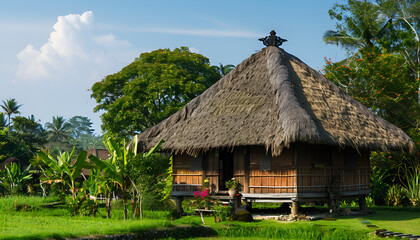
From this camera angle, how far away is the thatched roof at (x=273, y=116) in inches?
592

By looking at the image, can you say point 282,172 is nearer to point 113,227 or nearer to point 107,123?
point 113,227

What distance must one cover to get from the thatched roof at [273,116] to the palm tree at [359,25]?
11.6 m

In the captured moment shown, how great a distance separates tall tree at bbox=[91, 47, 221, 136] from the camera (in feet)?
98.6

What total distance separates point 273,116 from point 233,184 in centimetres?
258

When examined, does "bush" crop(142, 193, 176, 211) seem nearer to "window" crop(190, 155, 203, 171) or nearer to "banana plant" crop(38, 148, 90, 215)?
"window" crop(190, 155, 203, 171)

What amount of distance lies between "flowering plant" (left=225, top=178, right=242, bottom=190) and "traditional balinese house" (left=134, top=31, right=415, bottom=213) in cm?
17

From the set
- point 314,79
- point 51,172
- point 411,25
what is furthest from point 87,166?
point 411,25

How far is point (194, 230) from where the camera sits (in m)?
12.8

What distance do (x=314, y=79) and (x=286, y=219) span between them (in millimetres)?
6040

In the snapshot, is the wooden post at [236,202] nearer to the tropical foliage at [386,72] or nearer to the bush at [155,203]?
the bush at [155,203]

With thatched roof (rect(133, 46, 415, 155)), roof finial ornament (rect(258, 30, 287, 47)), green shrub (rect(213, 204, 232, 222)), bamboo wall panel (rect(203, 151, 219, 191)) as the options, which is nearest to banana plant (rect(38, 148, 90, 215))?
thatched roof (rect(133, 46, 415, 155))

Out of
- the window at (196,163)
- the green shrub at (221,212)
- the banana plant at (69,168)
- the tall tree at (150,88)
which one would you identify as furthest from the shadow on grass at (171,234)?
the tall tree at (150,88)

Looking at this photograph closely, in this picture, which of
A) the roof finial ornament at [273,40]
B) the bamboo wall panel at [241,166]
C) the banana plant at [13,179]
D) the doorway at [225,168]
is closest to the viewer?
the bamboo wall panel at [241,166]

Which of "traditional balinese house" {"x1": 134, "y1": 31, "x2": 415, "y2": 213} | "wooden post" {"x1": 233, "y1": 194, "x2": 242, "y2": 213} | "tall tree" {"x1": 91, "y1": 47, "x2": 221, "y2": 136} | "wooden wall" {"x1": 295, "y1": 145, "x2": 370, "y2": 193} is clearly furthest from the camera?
"tall tree" {"x1": 91, "y1": 47, "x2": 221, "y2": 136}
